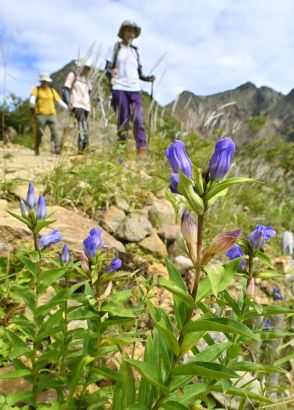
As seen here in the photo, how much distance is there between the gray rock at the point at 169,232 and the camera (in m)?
4.14

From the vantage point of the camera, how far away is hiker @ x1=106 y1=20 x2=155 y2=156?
→ 6.98 meters

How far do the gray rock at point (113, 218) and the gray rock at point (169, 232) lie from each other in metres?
0.44

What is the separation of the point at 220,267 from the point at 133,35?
6725mm

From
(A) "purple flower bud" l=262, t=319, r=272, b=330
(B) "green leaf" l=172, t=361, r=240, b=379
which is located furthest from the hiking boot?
(B) "green leaf" l=172, t=361, r=240, b=379

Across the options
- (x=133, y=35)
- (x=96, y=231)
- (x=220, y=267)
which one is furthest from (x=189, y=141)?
(x=220, y=267)

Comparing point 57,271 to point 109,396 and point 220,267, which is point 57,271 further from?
point 220,267

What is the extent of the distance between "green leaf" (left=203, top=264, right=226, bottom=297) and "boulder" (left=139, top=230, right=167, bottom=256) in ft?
8.60

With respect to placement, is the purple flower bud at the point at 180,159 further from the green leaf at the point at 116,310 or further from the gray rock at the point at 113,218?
the gray rock at the point at 113,218

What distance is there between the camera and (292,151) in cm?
1156

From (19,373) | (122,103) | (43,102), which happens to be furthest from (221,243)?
(43,102)

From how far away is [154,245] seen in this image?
3.82 m

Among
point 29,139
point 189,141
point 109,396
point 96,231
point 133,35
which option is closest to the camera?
point 96,231

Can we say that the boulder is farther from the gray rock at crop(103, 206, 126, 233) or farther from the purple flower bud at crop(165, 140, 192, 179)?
the purple flower bud at crop(165, 140, 192, 179)

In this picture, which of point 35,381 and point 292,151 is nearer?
point 35,381
